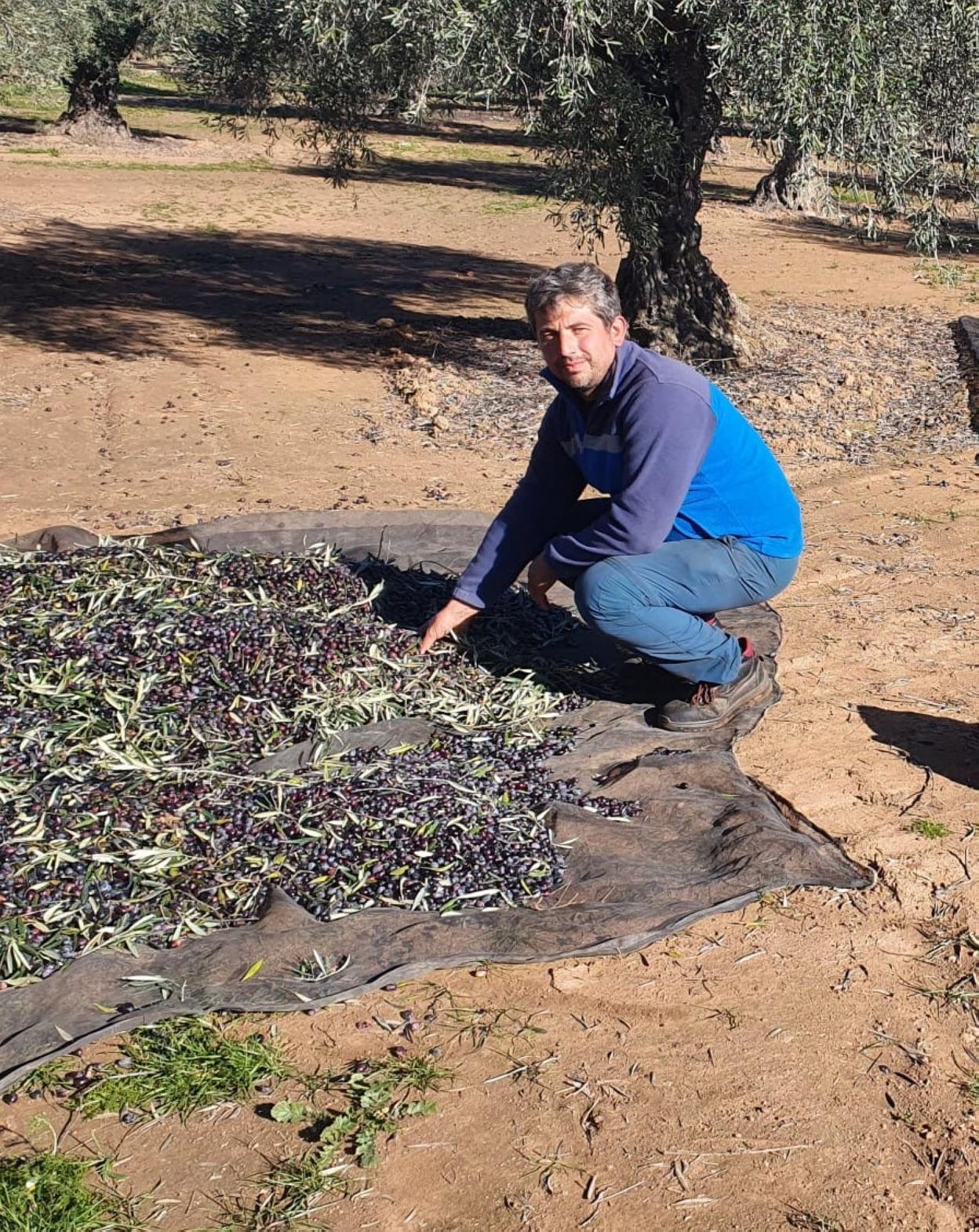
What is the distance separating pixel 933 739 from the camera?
446 cm

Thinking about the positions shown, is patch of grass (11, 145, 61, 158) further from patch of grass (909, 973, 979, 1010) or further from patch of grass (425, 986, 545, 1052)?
patch of grass (909, 973, 979, 1010)

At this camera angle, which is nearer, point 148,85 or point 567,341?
point 567,341

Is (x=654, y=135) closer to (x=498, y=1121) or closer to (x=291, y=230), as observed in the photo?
(x=498, y=1121)

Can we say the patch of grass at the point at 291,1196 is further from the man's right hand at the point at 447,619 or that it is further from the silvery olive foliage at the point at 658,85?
the silvery olive foliage at the point at 658,85

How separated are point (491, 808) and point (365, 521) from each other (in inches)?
90.0

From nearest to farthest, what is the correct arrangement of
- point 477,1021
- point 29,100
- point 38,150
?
point 477,1021, point 38,150, point 29,100

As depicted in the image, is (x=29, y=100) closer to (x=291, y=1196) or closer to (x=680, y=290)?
(x=680, y=290)

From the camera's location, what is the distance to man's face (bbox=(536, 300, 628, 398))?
3.84m

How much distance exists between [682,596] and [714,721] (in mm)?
444

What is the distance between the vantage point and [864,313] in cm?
1240

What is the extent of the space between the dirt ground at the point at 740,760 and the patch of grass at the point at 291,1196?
0.16 ft

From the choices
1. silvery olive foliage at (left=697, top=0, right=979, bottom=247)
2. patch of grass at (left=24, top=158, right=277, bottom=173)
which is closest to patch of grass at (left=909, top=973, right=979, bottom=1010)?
silvery olive foliage at (left=697, top=0, right=979, bottom=247)

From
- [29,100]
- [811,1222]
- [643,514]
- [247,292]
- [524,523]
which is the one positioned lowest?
[811,1222]

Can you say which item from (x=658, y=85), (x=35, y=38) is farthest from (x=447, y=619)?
(x=35, y=38)
